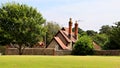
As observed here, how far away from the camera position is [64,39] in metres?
88.4

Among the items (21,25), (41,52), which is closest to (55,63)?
(41,52)

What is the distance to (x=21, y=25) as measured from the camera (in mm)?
76750

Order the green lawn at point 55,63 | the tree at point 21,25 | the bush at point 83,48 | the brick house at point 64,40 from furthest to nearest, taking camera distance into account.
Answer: the brick house at point 64,40
the tree at point 21,25
the bush at point 83,48
the green lawn at point 55,63

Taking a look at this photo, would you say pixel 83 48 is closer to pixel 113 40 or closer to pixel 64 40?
pixel 113 40

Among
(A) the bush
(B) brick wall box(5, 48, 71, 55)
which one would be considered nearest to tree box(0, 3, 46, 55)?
(B) brick wall box(5, 48, 71, 55)

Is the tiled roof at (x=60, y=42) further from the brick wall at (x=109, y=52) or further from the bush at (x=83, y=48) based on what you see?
the brick wall at (x=109, y=52)

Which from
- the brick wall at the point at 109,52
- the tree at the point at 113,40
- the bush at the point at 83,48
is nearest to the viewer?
the brick wall at the point at 109,52

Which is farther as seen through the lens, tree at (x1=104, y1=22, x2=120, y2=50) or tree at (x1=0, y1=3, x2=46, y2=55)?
tree at (x1=104, y1=22, x2=120, y2=50)

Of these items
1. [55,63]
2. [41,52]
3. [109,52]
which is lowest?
[41,52]

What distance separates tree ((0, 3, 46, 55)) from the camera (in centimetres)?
7578

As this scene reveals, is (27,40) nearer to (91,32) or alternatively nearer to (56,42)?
(56,42)

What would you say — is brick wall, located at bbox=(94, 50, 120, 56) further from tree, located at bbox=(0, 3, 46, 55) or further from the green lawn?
the green lawn

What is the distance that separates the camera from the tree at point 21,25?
2983 inches

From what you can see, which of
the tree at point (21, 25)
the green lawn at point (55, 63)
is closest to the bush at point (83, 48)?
the tree at point (21, 25)
